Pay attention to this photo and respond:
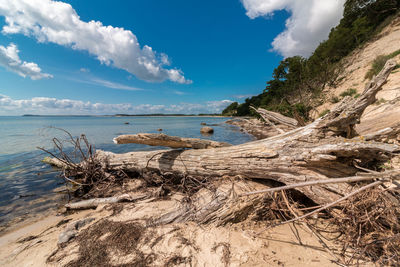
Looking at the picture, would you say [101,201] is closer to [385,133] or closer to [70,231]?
[70,231]

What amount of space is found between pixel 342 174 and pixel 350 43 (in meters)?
37.3

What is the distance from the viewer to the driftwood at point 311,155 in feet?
8.36

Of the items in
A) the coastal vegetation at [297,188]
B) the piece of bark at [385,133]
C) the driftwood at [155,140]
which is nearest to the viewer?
the coastal vegetation at [297,188]

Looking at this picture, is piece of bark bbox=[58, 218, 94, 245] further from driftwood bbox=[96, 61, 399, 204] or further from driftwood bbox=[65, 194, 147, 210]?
driftwood bbox=[96, 61, 399, 204]

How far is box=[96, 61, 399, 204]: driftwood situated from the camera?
2.55 meters

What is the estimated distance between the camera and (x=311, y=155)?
2.70 m

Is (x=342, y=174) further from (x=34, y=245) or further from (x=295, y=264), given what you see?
(x=34, y=245)

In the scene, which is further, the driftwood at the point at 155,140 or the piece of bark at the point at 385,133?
the driftwood at the point at 155,140

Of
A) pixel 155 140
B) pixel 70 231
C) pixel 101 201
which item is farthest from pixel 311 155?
pixel 101 201

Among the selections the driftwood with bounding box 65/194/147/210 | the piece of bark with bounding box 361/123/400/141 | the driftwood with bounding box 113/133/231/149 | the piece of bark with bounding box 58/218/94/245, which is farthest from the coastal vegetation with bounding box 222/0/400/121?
the piece of bark with bounding box 58/218/94/245

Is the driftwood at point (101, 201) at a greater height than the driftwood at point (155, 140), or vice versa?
the driftwood at point (155, 140)

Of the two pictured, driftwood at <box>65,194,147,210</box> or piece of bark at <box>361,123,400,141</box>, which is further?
driftwood at <box>65,194,147,210</box>

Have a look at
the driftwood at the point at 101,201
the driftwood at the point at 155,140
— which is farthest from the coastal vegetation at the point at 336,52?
the driftwood at the point at 101,201

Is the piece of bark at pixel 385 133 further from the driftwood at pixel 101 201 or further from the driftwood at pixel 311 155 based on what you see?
the driftwood at pixel 101 201
